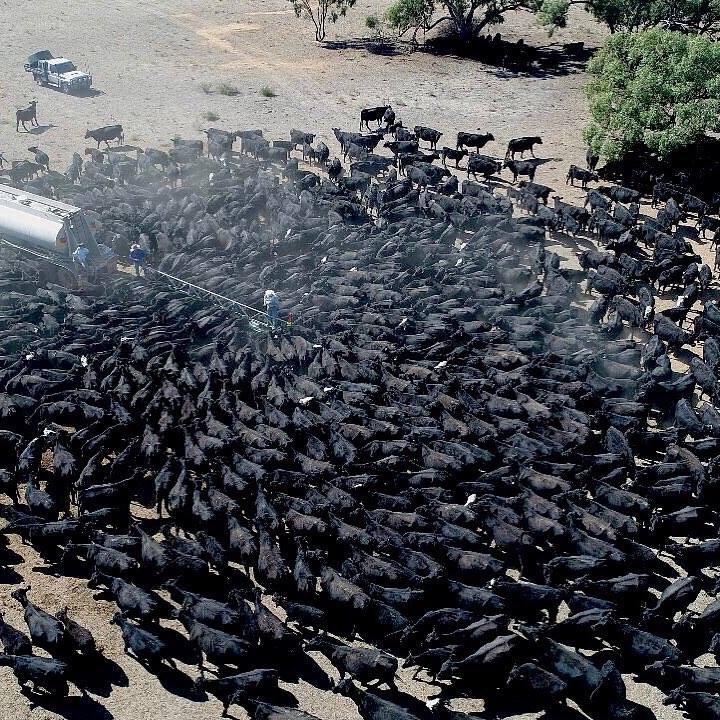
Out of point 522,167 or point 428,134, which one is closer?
point 522,167

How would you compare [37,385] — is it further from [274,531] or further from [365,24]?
[365,24]

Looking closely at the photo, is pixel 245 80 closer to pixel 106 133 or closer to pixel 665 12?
pixel 106 133

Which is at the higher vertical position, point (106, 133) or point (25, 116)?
point (25, 116)

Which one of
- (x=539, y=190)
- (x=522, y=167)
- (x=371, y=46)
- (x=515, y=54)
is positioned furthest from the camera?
(x=371, y=46)

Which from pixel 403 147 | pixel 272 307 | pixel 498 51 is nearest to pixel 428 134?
pixel 403 147

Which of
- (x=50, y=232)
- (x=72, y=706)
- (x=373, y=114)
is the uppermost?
(x=373, y=114)

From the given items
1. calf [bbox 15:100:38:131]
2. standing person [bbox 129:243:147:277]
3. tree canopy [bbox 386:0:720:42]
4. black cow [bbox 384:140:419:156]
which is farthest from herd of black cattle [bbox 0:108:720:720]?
tree canopy [bbox 386:0:720:42]

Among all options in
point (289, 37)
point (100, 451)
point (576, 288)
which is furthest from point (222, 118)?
point (100, 451)
